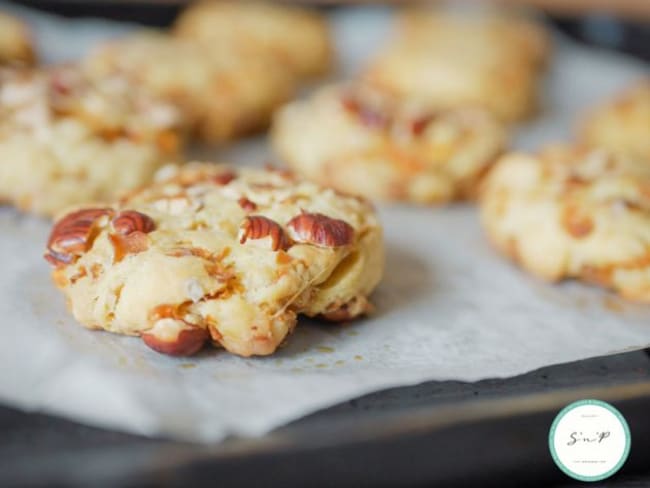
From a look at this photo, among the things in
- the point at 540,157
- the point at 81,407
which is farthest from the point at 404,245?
the point at 81,407

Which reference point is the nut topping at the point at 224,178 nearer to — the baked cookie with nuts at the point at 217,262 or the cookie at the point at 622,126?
the baked cookie with nuts at the point at 217,262

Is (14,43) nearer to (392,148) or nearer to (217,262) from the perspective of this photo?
(392,148)

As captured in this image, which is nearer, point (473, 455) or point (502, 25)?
point (473, 455)

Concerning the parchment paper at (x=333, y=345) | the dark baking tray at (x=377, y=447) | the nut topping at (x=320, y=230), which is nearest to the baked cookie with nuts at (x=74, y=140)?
the parchment paper at (x=333, y=345)

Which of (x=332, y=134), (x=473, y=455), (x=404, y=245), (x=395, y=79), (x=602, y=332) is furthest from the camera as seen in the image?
(x=395, y=79)

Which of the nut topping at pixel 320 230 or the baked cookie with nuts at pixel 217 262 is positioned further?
the nut topping at pixel 320 230

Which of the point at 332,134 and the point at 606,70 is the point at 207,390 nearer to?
the point at 332,134
